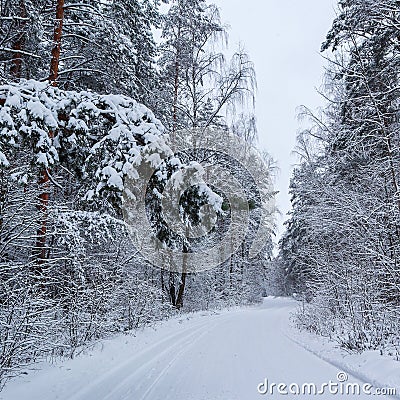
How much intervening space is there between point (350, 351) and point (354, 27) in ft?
24.4

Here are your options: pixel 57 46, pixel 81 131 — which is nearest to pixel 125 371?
pixel 81 131

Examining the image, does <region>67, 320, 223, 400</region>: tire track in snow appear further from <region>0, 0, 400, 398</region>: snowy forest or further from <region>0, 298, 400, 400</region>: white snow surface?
<region>0, 0, 400, 398</region>: snowy forest

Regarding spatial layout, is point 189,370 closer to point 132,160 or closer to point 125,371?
point 125,371

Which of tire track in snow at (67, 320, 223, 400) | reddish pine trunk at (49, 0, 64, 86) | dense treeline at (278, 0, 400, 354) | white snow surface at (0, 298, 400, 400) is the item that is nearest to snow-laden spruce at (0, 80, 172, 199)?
tire track in snow at (67, 320, 223, 400)

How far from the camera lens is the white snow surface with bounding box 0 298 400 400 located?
4809 millimetres

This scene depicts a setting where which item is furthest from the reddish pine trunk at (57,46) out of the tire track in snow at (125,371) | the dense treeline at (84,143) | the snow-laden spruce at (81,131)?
the tire track in snow at (125,371)

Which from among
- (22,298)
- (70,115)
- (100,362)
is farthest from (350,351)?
(70,115)

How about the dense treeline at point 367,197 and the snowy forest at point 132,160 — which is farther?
the dense treeline at point 367,197

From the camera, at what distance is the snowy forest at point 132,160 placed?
433 cm

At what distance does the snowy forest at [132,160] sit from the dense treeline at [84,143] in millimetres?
36

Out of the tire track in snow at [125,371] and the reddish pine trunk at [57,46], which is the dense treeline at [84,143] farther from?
the tire track in snow at [125,371]

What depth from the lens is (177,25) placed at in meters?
16.2

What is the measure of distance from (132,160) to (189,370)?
4.17m

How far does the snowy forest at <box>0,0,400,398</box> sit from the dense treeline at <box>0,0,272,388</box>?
0.04m
